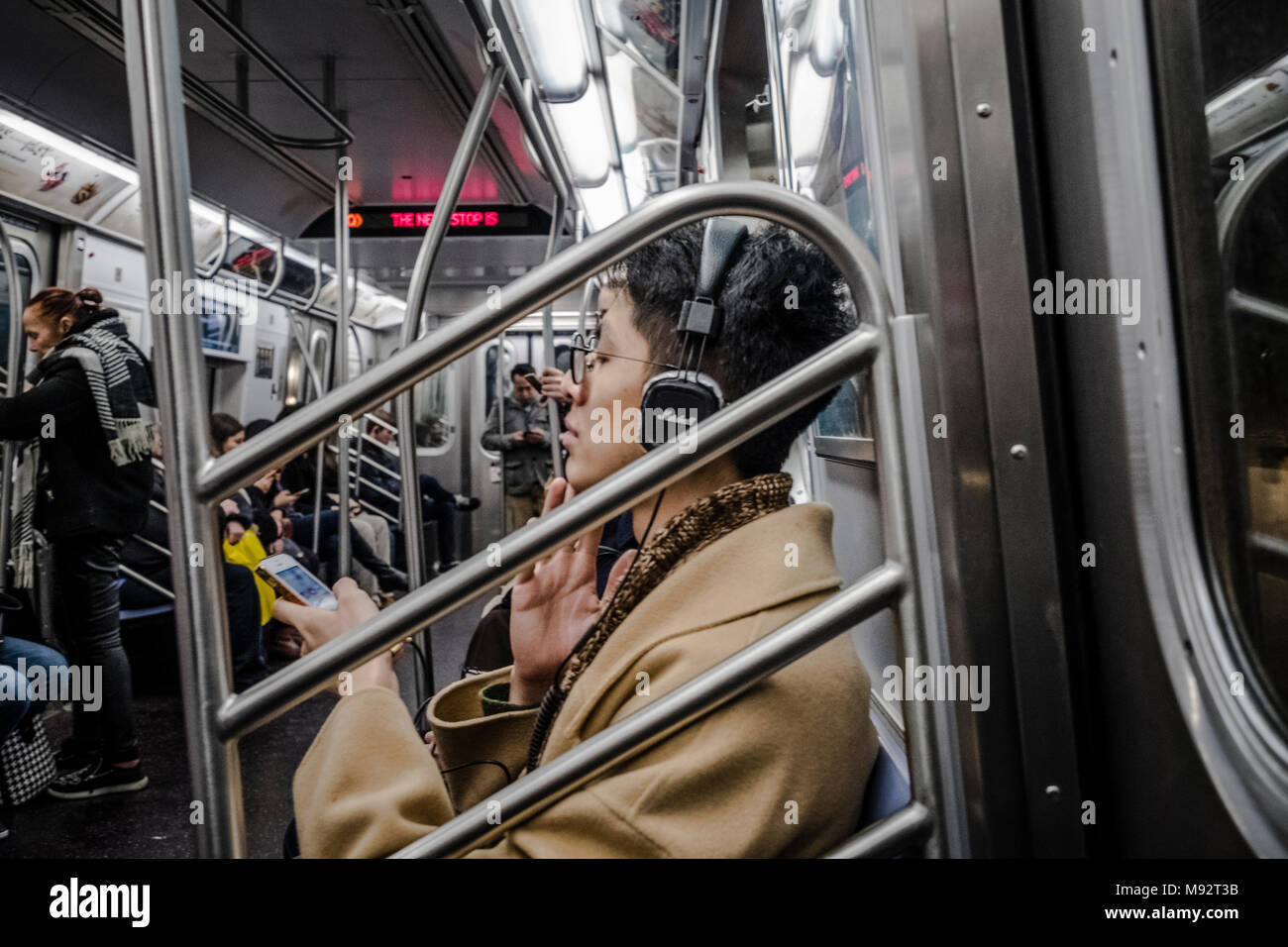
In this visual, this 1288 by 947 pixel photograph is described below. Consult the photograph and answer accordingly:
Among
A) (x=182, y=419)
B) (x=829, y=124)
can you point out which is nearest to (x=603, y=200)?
(x=829, y=124)

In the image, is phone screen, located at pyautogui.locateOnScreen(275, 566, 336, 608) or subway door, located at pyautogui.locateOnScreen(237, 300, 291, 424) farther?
subway door, located at pyautogui.locateOnScreen(237, 300, 291, 424)

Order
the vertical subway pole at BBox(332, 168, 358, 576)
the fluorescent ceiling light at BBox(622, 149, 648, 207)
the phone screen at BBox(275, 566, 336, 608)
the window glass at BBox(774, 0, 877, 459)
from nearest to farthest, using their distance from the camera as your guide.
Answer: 1. the phone screen at BBox(275, 566, 336, 608)
2. the window glass at BBox(774, 0, 877, 459)
3. the vertical subway pole at BBox(332, 168, 358, 576)
4. the fluorescent ceiling light at BBox(622, 149, 648, 207)

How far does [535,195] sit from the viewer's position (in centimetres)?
641

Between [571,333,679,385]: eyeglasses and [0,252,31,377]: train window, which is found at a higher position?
[0,252,31,377]: train window

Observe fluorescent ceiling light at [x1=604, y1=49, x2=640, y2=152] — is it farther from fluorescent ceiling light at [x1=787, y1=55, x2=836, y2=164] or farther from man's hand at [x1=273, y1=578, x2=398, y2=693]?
man's hand at [x1=273, y1=578, x2=398, y2=693]

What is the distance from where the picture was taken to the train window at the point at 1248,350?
2.19ft

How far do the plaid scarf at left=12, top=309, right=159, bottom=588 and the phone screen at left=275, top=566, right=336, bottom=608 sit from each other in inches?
89.4

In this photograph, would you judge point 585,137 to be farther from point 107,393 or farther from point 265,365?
point 265,365

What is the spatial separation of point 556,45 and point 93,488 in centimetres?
228

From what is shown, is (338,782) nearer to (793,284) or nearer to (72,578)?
(793,284)

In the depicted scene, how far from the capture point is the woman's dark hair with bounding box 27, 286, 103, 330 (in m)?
3.20

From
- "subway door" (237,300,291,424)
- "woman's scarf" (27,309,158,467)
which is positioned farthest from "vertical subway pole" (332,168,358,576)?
"subway door" (237,300,291,424)

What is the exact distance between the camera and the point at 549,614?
1.37 meters

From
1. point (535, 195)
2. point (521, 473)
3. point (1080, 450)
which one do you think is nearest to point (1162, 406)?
point (1080, 450)
